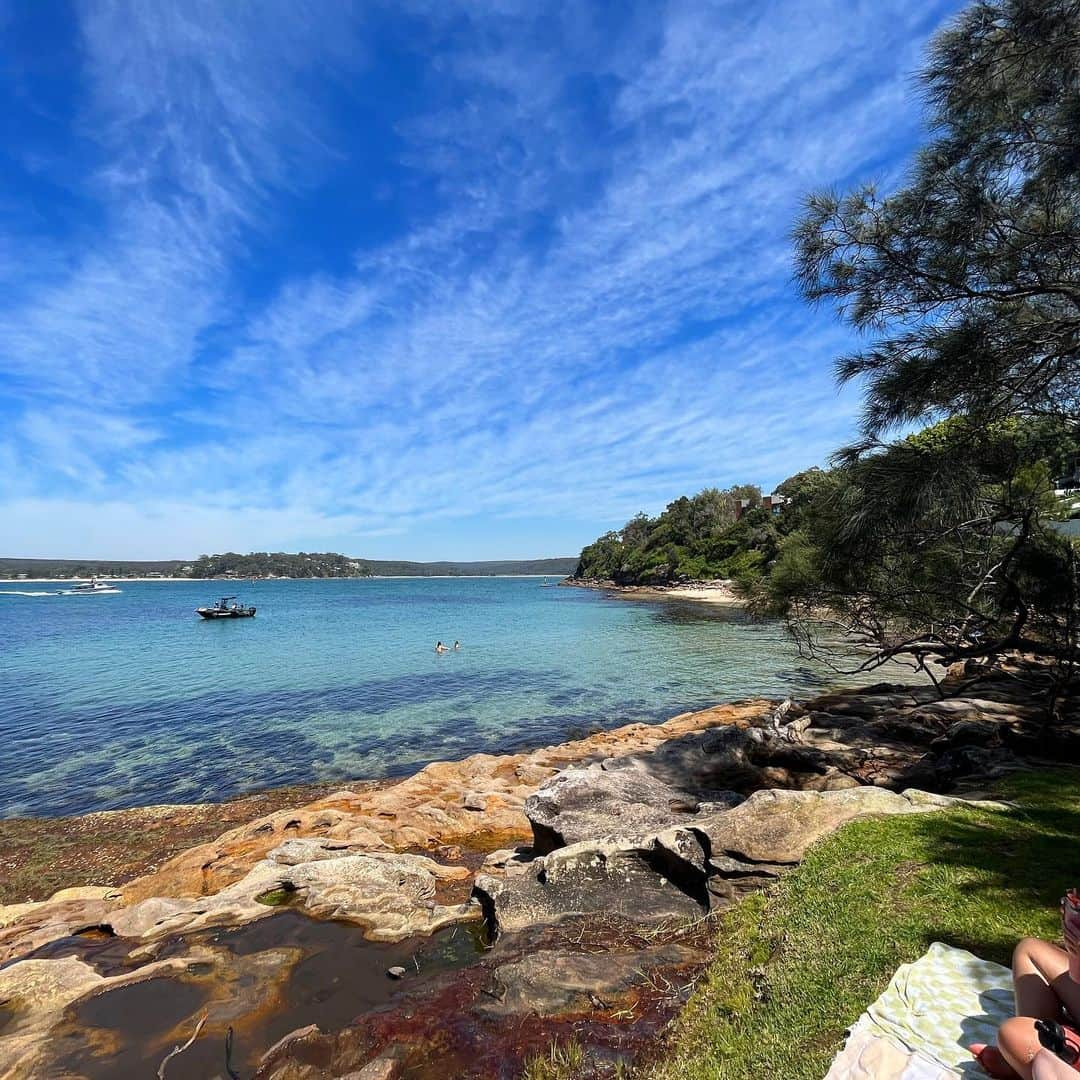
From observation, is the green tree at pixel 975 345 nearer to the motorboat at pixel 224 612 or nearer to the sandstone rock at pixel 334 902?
the sandstone rock at pixel 334 902

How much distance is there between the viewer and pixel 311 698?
2455 cm

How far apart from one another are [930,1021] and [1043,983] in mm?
616

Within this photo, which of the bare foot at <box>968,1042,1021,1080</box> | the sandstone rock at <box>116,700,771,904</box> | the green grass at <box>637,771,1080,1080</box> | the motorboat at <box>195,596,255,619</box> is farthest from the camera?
the motorboat at <box>195,596,255,619</box>

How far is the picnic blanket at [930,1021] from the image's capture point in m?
3.05

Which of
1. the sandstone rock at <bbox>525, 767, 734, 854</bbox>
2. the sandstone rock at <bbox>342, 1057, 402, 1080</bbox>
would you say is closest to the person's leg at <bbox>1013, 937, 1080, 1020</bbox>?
the sandstone rock at <bbox>342, 1057, 402, 1080</bbox>

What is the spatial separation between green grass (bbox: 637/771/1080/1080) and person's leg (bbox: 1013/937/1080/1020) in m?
0.85

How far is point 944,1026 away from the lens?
3.26 m

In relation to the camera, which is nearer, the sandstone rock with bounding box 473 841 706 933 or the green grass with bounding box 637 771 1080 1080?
the green grass with bounding box 637 771 1080 1080

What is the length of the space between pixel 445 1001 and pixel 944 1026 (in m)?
3.63

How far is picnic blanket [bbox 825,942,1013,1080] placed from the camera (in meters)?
3.05

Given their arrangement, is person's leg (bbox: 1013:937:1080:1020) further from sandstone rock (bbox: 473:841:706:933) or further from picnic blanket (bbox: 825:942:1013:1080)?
sandstone rock (bbox: 473:841:706:933)

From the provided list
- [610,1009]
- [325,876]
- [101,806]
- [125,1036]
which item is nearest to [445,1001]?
[610,1009]

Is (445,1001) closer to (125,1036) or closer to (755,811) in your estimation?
(125,1036)

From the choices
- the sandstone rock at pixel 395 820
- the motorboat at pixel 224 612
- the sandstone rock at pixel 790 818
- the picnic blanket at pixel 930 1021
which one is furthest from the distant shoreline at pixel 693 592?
the picnic blanket at pixel 930 1021
